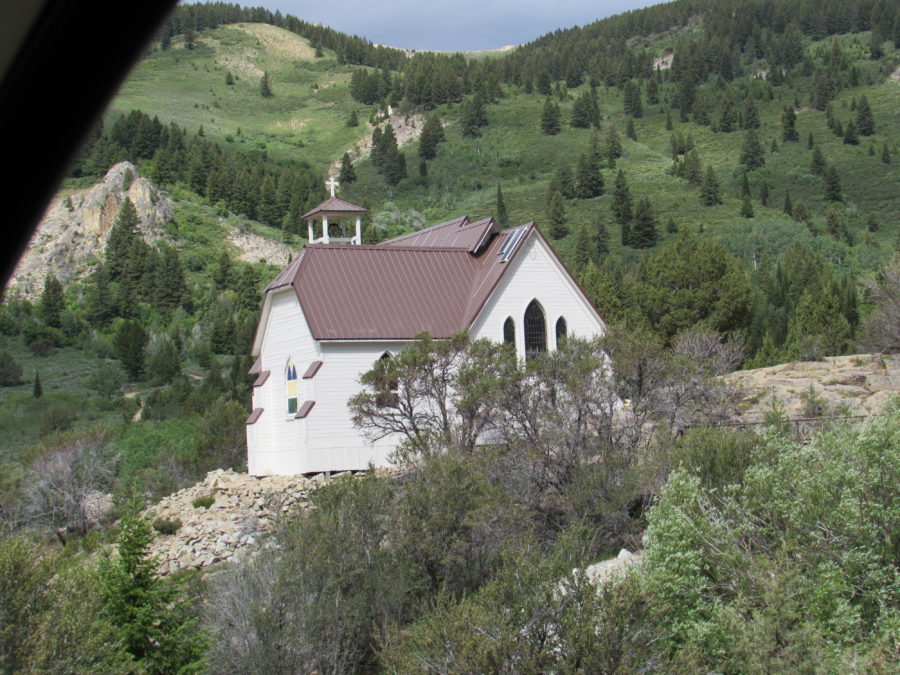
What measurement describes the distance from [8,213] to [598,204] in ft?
357

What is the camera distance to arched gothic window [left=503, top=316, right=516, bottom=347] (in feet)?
121

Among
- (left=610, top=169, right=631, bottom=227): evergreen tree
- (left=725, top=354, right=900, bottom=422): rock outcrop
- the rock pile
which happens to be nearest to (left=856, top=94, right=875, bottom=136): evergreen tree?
(left=610, top=169, right=631, bottom=227): evergreen tree

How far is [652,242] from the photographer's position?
95.2 metres

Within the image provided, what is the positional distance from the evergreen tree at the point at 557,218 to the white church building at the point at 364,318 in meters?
61.2

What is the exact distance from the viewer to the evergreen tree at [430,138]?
139 metres

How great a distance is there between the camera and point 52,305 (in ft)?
270

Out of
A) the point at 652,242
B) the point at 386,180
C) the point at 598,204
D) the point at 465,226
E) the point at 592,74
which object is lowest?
the point at 465,226

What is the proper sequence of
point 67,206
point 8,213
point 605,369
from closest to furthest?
point 8,213
point 605,369
point 67,206

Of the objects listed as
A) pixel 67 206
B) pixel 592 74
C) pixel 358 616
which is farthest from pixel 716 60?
pixel 358 616

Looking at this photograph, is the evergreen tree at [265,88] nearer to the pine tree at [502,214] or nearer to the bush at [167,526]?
the pine tree at [502,214]

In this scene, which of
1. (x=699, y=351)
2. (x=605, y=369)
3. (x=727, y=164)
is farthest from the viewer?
(x=727, y=164)

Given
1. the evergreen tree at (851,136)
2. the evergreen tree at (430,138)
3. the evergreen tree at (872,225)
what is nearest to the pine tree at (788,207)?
the evergreen tree at (872,225)

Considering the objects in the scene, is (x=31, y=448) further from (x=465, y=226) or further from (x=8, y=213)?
(x=8, y=213)

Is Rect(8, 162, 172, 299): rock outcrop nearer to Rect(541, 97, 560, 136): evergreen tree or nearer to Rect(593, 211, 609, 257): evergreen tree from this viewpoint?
Rect(593, 211, 609, 257): evergreen tree
